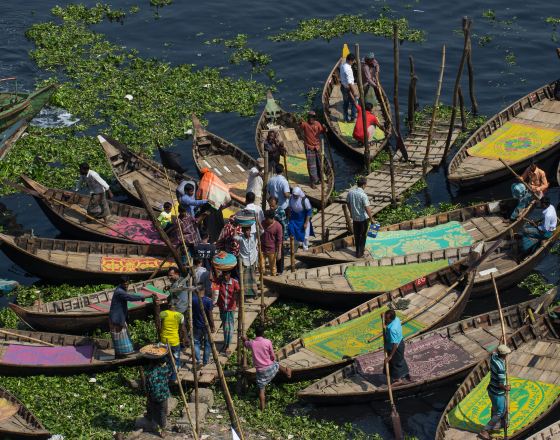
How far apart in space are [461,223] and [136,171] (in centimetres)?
955

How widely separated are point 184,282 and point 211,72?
1694cm

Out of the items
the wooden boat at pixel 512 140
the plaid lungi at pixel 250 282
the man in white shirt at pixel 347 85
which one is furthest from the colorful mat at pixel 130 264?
the man in white shirt at pixel 347 85

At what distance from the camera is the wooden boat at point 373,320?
21703mm

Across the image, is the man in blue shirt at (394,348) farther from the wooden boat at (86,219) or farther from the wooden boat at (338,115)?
the wooden boat at (338,115)

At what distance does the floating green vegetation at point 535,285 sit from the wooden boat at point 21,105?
16.2m

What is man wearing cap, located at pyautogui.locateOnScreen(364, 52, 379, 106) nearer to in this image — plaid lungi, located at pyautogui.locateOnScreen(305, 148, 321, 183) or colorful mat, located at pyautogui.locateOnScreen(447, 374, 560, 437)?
plaid lungi, located at pyautogui.locateOnScreen(305, 148, 321, 183)

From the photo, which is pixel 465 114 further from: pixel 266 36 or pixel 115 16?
pixel 115 16

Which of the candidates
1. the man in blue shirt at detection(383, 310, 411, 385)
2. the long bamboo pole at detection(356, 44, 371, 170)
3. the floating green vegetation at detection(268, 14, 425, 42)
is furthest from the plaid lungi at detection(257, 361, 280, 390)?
the floating green vegetation at detection(268, 14, 425, 42)

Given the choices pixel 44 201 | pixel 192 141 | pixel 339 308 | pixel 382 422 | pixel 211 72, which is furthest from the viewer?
pixel 211 72

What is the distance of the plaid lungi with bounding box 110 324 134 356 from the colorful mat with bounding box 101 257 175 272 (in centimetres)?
371

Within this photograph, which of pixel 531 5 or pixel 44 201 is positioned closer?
pixel 44 201

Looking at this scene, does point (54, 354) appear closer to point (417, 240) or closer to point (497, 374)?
point (497, 374)

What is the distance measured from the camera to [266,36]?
41469 mm

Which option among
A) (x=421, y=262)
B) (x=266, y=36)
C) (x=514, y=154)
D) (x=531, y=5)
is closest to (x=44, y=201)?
(x=421, y=262)
